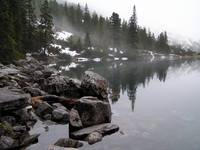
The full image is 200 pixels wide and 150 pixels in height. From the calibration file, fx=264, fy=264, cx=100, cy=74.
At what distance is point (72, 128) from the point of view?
17.3 metres

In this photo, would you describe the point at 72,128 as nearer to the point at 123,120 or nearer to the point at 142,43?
the point at 123,120

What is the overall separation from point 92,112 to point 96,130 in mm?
1701

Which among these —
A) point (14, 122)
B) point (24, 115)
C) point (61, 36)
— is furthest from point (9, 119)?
point (61, 36)

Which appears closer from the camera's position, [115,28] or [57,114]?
[57,114]

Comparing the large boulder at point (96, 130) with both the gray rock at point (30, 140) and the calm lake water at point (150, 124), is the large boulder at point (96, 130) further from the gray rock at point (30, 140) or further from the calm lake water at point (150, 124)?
the gray rock at point (30, 140)

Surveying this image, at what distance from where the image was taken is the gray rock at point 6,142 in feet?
44.9

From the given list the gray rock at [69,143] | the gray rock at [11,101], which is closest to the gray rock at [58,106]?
the gray rock at [11,101]

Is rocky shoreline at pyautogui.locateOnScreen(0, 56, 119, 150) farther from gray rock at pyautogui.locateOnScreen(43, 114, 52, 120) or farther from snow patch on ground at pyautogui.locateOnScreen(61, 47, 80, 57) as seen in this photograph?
snow patch on ground at pyautogui.locateOnScreen(61, 47, 80, 57)

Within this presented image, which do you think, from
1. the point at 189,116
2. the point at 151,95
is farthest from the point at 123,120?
the point at 151,95

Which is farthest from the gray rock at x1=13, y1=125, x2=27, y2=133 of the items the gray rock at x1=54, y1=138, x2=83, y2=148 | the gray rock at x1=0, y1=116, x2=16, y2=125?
the gray rock at x1=54, y1=138, x2=83, y2=148

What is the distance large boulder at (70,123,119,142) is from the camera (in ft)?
53.1

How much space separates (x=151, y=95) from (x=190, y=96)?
4584mm

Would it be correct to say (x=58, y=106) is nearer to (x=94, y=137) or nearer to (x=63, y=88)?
(x=63, y=88)

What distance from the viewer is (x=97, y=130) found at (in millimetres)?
16938
